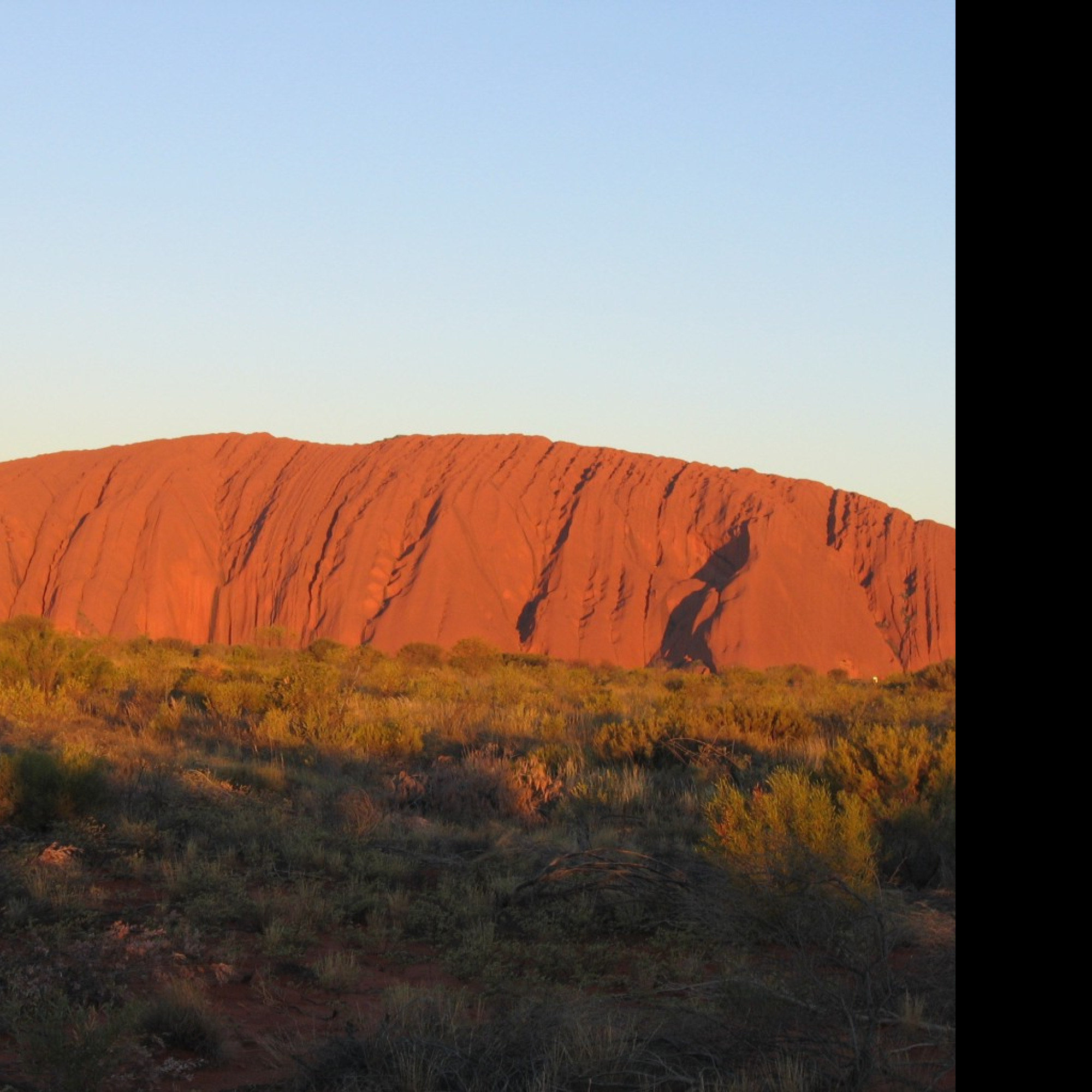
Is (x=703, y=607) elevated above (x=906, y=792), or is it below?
below

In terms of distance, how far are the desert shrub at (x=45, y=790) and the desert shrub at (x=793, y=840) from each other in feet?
15.3

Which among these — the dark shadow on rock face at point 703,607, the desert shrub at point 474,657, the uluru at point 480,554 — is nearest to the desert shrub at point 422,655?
the desert shrub at point 474,657

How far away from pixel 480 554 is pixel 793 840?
4726 cm

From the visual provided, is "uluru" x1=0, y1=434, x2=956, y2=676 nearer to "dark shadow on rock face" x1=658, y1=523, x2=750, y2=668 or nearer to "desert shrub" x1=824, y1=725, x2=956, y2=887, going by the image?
"dark shadow on rock face" x1=658, y1=523, x2=750, y2=668

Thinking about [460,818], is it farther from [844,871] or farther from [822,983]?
[822,983]

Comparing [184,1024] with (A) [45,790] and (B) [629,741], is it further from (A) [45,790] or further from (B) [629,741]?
(B) [629,741]

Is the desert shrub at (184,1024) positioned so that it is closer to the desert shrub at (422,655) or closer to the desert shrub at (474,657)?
the desert shrub at (474,657)

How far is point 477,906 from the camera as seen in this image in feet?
20.4

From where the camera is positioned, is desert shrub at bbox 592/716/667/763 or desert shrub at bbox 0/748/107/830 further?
desert shrub at bbox 592/716/667/763

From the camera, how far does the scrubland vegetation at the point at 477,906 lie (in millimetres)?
3805

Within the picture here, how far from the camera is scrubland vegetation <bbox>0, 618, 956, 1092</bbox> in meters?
3.80

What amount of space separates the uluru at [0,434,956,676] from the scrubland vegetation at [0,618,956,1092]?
36.2m

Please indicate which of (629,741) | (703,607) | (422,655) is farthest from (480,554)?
(629,741)

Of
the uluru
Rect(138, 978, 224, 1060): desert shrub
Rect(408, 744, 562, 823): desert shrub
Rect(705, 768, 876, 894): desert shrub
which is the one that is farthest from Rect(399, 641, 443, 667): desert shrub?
Rect(138, 978, 224, 1060): desert shrub
